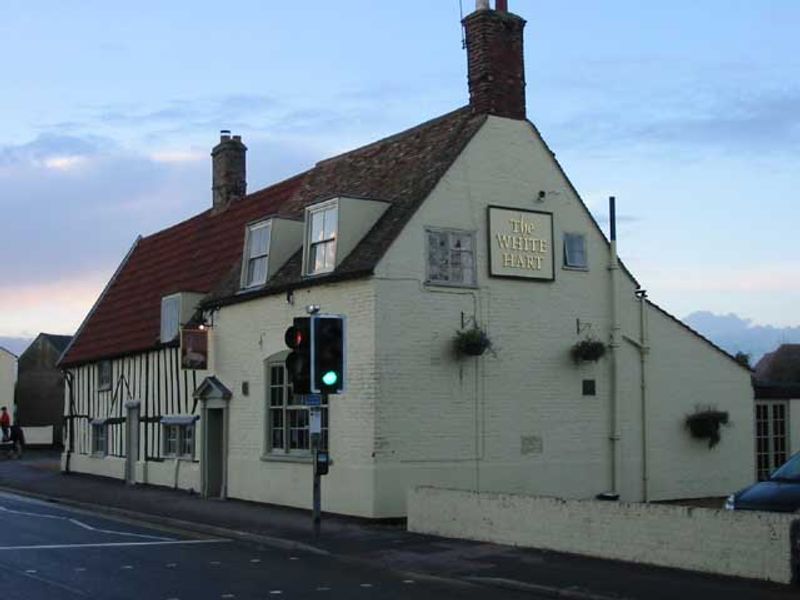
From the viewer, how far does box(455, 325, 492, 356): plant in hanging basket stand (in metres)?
19.0

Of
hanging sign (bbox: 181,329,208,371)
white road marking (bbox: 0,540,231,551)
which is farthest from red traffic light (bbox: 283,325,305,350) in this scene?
hanging sign (bbox: 181,329,208,371)

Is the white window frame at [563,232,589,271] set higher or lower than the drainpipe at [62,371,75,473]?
higher

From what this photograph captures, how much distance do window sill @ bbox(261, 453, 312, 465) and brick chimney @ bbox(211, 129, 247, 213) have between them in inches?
412

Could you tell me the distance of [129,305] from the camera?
1211 inches

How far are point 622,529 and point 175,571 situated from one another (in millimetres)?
5836

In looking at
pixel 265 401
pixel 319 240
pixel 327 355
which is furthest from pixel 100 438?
pixel 327 355

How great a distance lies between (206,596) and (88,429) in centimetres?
2189

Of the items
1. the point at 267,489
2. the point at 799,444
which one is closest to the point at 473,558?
the point at 267,489

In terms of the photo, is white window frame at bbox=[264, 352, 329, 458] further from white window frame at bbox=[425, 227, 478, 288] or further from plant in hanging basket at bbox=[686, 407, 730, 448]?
plant in hanging basket at bbox=[686, 407, 730, 448]

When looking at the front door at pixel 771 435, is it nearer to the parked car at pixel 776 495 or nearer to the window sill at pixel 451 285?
the window sill at pixel 451 285

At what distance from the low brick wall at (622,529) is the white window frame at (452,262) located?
447 centimetres

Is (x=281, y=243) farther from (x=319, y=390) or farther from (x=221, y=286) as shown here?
(x=319, y=390)

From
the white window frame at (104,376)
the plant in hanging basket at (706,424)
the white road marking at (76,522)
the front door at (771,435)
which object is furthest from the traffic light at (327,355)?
the white window frame at (104,376)

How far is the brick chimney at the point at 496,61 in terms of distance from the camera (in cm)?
2069
